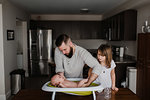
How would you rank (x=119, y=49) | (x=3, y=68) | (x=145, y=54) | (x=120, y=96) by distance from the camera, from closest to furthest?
(x=120, y=96), (x=145, y=54), (x=3, y=68), (x=119, y=49)

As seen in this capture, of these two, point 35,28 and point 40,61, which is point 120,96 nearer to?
point 40,61

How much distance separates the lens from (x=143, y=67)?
3230 millimetres

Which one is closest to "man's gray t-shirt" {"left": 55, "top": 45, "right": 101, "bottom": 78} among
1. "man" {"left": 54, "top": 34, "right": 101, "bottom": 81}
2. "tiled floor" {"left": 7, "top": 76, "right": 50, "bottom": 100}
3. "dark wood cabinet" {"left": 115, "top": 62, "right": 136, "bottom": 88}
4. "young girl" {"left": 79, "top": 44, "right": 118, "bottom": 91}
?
"man" {"left": 54, "top": 34, "right": 101, "bottom": 81}

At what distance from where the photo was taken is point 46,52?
239 inches

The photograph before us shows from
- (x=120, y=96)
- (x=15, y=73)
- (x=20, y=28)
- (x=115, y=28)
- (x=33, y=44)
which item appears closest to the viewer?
(x=120, y=96)

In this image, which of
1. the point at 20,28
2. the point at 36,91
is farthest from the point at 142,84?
the point at 20,28

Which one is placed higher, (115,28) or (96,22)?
(96,22)

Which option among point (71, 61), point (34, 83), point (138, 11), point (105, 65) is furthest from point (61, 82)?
point (34, 83)

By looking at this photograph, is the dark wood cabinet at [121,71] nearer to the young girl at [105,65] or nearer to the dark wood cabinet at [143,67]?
the dark wood cabinet at [143,67]

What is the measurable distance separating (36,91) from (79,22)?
5.00 meters

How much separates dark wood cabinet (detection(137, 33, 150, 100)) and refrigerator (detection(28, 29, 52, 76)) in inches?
138

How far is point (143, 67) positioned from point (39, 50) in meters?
3.88

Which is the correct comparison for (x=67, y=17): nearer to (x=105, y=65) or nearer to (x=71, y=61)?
(x=105, y=65)

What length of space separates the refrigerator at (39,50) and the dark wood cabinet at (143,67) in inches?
138
